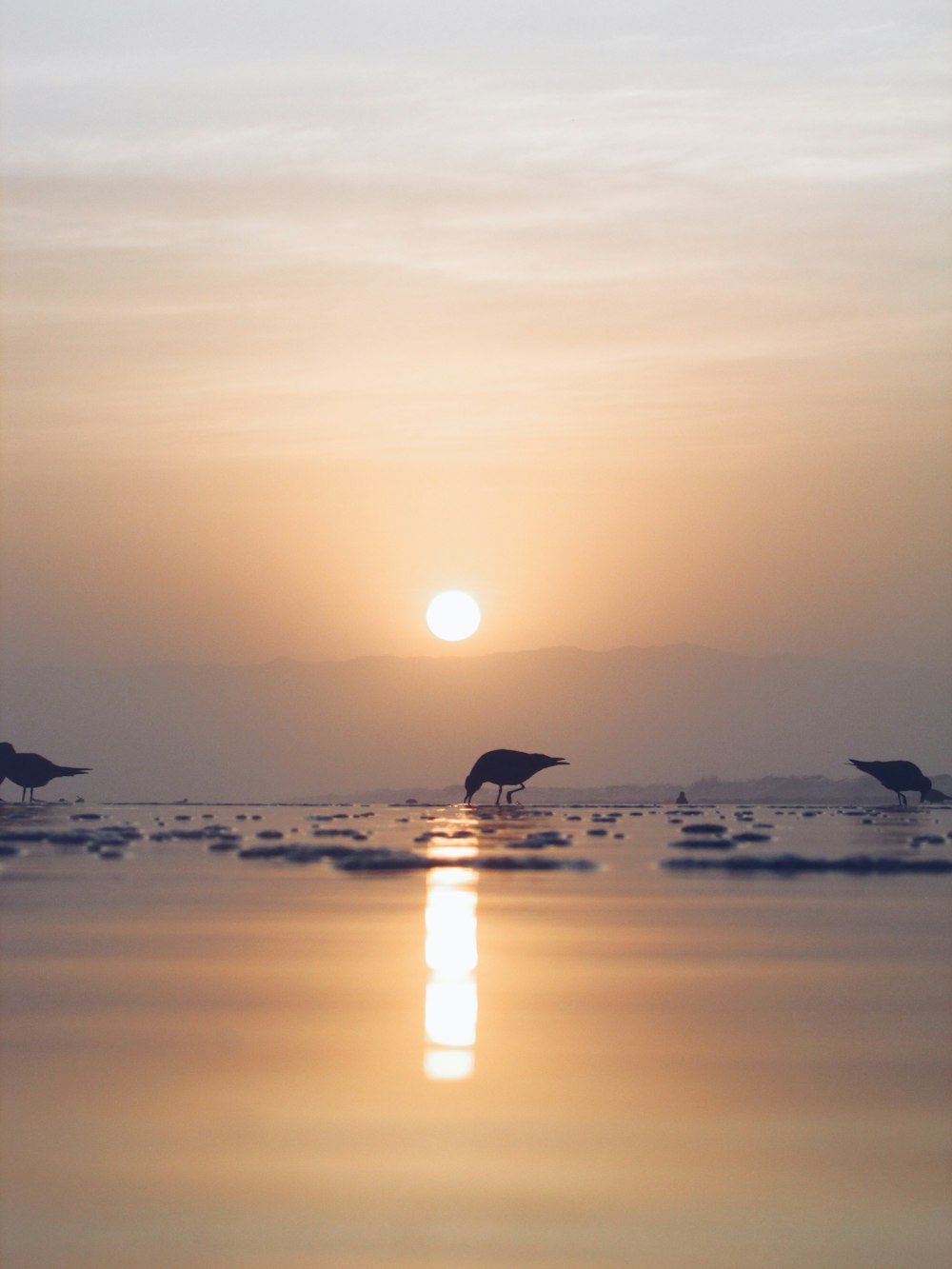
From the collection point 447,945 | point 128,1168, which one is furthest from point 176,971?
point 128,1168

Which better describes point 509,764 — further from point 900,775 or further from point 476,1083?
point 476,1083

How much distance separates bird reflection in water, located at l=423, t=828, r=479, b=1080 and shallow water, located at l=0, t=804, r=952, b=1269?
0.05 meters

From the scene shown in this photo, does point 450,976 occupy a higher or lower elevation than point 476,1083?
higher

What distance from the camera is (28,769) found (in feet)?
180

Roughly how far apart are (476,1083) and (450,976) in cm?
399

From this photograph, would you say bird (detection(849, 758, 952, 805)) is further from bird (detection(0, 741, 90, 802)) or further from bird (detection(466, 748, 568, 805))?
bird (detection(0, 741, 90, 802))

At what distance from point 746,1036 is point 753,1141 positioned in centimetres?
258

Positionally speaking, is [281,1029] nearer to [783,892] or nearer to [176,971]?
[176,971]

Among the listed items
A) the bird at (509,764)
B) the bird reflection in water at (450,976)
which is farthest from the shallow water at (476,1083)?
the bird at (509,764)

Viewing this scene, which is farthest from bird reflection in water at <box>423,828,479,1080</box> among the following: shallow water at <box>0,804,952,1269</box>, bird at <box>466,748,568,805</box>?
bird at <box>466,748,568,805</box>

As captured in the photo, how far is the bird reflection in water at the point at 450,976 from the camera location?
1024 cm

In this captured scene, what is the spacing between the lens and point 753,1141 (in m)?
8.31

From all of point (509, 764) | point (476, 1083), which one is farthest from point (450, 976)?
point (509, 764)

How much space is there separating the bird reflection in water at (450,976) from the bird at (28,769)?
33821 millimetres
